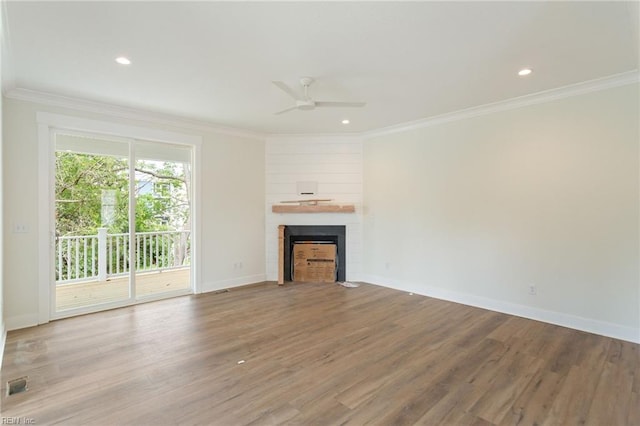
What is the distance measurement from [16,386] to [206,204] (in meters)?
3.09

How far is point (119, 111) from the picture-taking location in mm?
4133

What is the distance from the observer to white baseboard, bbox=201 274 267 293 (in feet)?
16.6

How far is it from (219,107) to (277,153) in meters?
1.77

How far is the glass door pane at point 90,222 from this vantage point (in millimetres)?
3967

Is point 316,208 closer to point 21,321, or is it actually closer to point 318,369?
point 318,369

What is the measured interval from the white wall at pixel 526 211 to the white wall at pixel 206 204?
7.77ft

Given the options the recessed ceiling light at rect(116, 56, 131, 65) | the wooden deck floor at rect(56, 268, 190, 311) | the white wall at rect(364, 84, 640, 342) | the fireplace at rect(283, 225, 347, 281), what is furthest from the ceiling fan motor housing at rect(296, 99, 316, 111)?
the wooden deck floor at rect(56, 268, 190, 311)

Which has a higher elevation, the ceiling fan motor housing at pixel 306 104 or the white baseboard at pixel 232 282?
the ceiling fan motor housing at pixel 306 104

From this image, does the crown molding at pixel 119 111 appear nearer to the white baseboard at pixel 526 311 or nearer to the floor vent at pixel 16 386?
the floor vent at pixel 16 386

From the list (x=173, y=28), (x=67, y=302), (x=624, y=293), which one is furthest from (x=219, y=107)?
(x=624, y=293)

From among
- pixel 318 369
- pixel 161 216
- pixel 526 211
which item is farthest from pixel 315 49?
pixel 161 216

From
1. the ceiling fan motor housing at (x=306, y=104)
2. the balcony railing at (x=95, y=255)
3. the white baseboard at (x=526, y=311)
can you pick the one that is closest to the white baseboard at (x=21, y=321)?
the balcony railing at (x=95, y=255)

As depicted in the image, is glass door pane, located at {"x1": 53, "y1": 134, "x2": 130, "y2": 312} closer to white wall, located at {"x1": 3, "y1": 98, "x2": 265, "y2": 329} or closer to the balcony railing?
the balcony railing

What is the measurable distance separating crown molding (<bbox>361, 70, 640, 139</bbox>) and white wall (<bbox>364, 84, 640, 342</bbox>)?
0.07 meters
